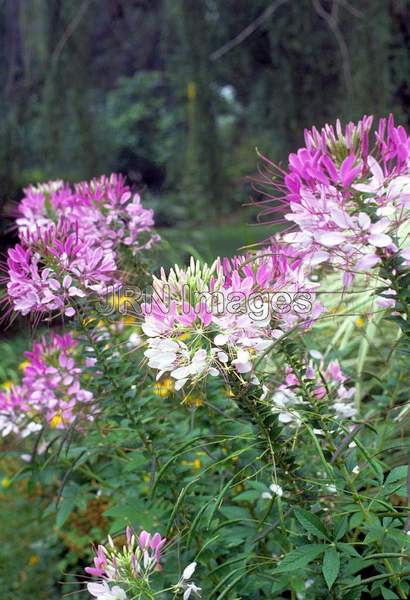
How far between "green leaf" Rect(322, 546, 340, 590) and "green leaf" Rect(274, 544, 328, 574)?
1cm

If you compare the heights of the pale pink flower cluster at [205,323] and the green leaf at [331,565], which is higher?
the pale pink flower cluster at [205,323]

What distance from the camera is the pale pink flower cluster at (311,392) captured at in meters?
1.05

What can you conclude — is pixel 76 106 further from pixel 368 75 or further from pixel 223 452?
pixel 223 452

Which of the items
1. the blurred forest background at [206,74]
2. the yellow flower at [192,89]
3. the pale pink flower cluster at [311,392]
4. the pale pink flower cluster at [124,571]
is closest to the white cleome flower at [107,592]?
the pale pink flower cluster at [124,571]

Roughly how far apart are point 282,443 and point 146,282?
1.67 ft

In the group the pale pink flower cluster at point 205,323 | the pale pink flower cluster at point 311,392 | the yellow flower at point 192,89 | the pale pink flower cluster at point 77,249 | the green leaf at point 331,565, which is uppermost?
the yellow flower at point 192,89

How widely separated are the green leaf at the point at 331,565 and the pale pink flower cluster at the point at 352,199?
0.35 meters

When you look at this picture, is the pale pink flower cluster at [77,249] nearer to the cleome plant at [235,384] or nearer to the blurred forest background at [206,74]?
the cleome plant at [235,384]

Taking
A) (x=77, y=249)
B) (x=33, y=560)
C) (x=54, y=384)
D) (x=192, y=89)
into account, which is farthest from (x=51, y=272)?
(x=192, y=89)

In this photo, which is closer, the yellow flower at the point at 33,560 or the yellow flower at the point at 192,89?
the yellow flower at the point at 33,560

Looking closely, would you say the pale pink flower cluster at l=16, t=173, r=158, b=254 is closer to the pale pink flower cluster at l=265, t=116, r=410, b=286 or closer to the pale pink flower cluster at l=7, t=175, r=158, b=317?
the pale pink flower cluster at l=7, t=175, r=158, b=317

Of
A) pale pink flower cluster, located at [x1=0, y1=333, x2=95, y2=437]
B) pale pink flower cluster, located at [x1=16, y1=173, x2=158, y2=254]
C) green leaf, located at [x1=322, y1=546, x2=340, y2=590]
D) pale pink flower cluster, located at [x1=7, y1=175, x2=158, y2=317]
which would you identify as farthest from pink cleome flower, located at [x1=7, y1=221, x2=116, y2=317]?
green leaf, located at [x1=322, y1=546, x2=340, y2=590]

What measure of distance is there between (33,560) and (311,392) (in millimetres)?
1395

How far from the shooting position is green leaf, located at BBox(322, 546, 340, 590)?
2.65 ft
